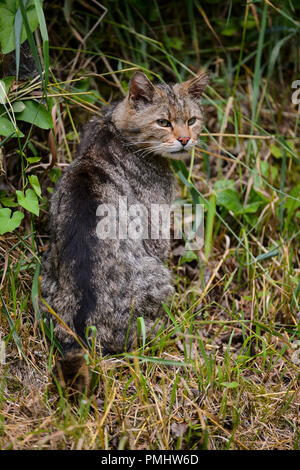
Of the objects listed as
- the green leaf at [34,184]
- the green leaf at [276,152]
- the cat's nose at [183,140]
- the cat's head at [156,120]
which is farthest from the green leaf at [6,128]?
the green leaf at [276,152]

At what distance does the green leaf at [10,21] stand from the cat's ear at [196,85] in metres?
1.08

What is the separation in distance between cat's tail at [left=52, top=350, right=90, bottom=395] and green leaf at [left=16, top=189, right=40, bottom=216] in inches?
35.2

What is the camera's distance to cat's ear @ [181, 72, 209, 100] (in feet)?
11.6

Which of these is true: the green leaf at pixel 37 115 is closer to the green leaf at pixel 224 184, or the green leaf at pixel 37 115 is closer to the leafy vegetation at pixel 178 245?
the leafy vegetation at pixel 178 245

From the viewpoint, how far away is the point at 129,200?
329 centimetres

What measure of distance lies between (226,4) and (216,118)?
3.20 feet

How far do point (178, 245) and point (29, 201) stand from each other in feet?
4.69

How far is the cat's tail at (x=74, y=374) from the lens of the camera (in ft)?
8.49

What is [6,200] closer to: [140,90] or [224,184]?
[140,90]

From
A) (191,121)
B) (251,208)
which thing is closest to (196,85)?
(191,121)

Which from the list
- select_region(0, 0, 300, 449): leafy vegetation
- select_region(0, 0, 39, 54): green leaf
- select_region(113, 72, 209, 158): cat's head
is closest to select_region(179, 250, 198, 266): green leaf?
select_region(0, 0, 300, 449): leafy vegetation

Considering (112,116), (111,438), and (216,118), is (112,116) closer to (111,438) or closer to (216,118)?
(216,118)
